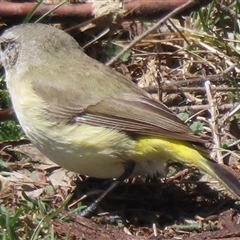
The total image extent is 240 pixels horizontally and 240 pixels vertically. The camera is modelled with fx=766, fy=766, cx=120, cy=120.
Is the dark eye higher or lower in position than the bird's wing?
higher

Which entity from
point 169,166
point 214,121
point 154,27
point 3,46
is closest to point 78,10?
point 154,27

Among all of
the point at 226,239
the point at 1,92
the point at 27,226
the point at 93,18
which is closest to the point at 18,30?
the point at 1,92

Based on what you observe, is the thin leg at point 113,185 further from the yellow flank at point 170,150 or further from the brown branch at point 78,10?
the brown branch at point 78,10

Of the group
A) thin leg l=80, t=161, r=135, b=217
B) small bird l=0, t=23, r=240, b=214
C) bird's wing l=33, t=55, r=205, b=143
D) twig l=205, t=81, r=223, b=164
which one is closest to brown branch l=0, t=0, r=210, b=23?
twig l=205, t=81, r=223, b=164

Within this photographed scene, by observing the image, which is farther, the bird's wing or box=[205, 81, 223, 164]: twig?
box=[205, 81, 223, 164]: twig

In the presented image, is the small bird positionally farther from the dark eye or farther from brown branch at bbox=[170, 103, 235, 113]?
→ brown branch at bbox=[170, 103, 235, 113]

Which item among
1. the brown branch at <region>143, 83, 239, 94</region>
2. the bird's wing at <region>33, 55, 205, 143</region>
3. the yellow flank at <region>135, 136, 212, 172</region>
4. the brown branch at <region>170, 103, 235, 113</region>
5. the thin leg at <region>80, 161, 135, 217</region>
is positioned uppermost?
the bird's wing at <region>33, 55, 205, 143</region>

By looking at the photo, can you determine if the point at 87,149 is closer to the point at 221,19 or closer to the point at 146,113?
the point at 146,113

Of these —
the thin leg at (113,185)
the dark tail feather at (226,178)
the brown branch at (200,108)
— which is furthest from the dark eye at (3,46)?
the dark tail feather at (226,178)
